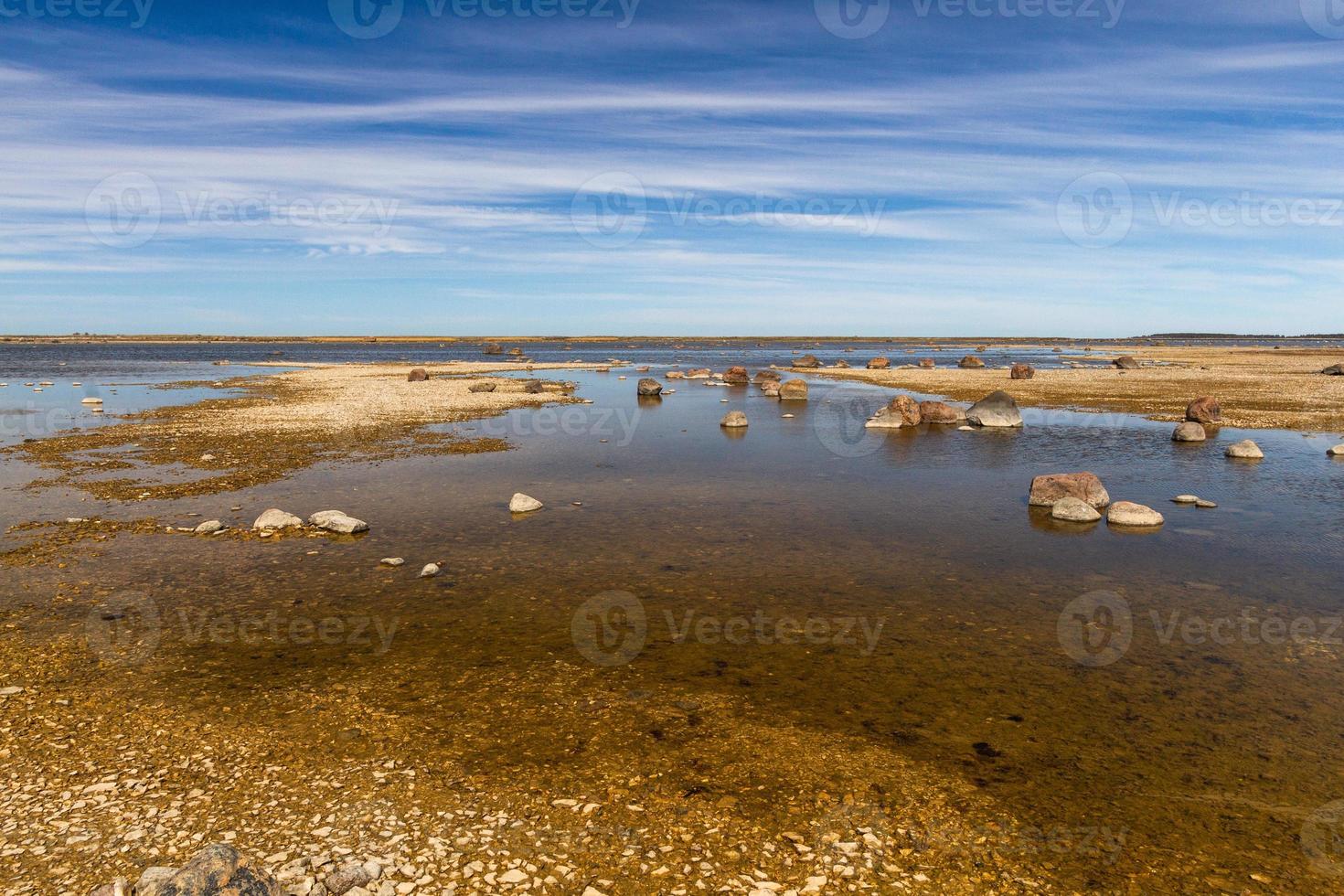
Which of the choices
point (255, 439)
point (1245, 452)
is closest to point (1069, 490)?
point (1245, 452)

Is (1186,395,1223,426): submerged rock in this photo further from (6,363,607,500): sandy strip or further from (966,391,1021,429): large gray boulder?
(6,363,607,500): sandy strip

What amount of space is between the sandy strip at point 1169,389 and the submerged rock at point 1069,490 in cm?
2308

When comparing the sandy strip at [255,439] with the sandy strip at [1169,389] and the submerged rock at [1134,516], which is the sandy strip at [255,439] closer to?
the submerged rock at [1134,516]

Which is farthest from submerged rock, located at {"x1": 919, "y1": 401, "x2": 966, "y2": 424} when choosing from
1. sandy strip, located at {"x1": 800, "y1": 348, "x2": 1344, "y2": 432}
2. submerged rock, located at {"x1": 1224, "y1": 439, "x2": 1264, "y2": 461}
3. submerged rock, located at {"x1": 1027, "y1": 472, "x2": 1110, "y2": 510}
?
submerged rock, located at {"x1": 1027, "y1": 472, "x2": 1110, "y2": 510}

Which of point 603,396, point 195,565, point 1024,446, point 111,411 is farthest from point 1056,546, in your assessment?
point 111,411

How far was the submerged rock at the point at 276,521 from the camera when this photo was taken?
17.2 meters

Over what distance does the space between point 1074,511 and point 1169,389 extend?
166 ft

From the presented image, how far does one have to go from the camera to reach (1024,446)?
103 feet

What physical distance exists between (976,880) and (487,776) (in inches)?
189

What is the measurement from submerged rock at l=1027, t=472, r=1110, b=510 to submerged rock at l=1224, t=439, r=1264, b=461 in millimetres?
10611

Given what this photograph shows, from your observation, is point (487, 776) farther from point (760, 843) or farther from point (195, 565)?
point (195, 565)

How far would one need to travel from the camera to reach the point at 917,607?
12953mm

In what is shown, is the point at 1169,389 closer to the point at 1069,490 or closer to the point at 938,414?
the point at 938,414

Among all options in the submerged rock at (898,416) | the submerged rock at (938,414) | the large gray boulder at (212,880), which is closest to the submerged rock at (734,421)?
the submerged rock at (898,416)
